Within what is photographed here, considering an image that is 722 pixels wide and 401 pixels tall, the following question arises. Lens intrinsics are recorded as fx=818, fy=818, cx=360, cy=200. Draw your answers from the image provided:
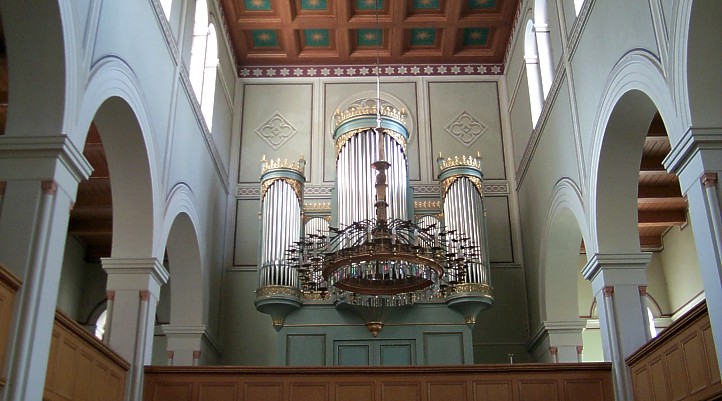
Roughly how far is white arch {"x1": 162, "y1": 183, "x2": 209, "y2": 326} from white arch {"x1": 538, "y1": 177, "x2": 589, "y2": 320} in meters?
6.31

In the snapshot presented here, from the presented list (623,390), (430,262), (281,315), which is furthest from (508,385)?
(281,315)

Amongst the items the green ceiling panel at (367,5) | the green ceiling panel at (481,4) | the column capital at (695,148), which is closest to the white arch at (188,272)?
the green ceiling panel at (367,5)

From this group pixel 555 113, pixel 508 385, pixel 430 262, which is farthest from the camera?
pixel 555 113

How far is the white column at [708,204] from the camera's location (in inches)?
311

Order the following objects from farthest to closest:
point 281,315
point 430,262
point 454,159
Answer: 1. point 454,159
2. point 281,315
3. point 430,262

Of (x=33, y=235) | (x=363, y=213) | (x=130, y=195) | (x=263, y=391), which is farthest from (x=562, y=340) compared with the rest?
(x=33, y=235)

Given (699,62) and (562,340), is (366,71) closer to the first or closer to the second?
(562,340)

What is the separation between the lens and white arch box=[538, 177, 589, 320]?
14.1m

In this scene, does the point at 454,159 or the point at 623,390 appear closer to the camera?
the point at 623,390

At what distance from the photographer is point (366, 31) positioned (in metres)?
18.5

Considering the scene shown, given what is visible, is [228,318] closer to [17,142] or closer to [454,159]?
[454,159]

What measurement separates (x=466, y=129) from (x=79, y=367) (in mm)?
11245

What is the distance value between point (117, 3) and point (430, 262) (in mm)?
5234

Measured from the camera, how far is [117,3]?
33.7 feet
